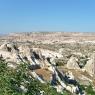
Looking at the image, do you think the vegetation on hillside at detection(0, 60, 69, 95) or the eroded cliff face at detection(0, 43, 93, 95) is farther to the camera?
the eroded cliff face at detection(0, 43, 93, 95)

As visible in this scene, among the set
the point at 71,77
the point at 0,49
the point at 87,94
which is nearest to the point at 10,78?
the point at 87,94

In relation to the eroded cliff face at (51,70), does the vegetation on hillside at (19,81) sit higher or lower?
higher

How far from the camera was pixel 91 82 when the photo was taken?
214ft

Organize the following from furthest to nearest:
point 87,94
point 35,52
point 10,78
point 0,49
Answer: point 35,52 < point 0,49 < point 87,94 < point 10,78

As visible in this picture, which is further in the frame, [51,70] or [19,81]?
[51,70]

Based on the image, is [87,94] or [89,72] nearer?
[87,94]

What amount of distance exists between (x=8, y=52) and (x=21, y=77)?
152 feet

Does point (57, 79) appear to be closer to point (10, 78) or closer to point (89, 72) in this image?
point (89, 72)

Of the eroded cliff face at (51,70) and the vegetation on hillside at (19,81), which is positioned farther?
the eroded cliff face at (51,70)

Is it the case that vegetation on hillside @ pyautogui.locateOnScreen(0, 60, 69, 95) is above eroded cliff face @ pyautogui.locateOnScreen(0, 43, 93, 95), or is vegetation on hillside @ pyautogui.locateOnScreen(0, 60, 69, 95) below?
above

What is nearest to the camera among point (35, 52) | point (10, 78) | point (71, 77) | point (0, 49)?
point (10, 78)

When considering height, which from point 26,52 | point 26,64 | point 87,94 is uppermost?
point 26,64

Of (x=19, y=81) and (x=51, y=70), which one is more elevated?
(x=19, y=81)

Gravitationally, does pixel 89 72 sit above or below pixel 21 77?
below
